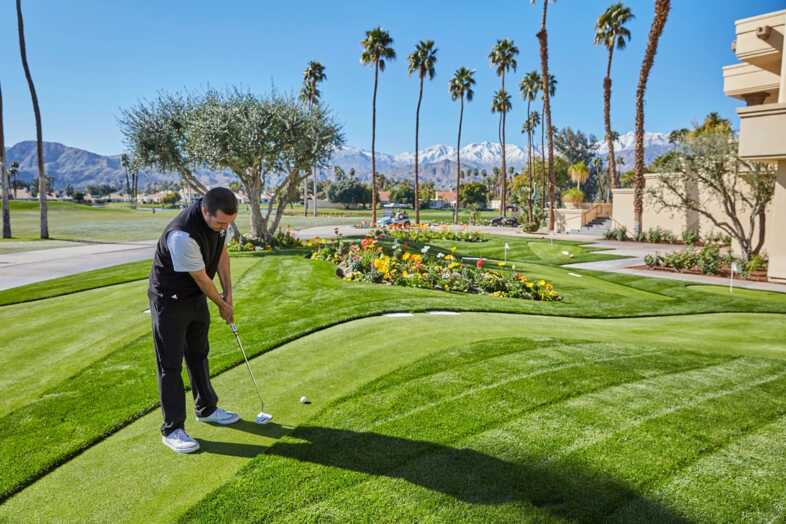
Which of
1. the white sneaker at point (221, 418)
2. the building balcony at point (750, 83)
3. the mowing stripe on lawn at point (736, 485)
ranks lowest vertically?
the mowing stripe on lawn at point (736, 485)

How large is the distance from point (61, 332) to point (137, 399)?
3.92 m

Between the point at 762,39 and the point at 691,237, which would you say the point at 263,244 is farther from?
the point at 691,237

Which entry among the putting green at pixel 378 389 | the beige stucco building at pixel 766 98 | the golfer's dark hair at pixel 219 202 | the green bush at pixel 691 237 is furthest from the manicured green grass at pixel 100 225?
the beige stucco building at pixel 766 98

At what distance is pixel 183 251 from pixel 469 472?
251cm

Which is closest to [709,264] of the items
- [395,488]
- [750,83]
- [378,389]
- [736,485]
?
[750,83]

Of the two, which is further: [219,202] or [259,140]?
[259,140]

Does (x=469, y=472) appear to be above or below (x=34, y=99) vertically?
below

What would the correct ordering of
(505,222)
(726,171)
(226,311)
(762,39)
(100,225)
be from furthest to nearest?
(505,222)
(100,225)
(726,171)
(762,39)
(226,311)

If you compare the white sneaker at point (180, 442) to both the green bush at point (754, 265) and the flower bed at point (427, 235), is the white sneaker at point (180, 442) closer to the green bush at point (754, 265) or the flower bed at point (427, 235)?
the green bush at point (754, 265)

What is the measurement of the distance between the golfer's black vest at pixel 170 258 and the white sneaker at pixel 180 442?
3.41 feet

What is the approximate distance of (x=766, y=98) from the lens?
26.8 metres

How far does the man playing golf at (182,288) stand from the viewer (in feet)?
12.0

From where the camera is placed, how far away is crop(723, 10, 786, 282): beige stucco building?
1659 centimetres

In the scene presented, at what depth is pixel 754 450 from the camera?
12.4 ft
